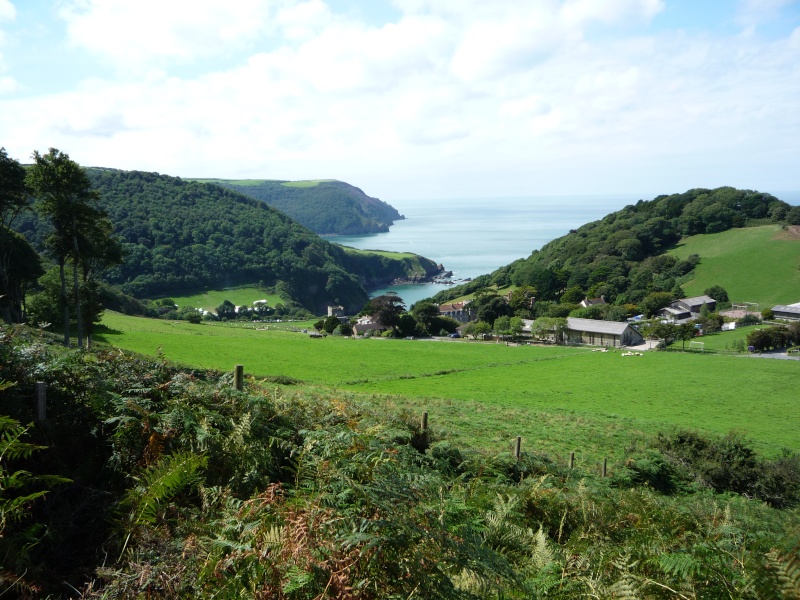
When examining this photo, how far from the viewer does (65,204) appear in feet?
75.5

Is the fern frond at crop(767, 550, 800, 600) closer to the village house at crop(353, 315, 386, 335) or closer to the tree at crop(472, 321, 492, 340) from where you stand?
the village house at crop(353, 315, 386, 335)

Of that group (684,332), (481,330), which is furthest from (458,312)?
(684,332)

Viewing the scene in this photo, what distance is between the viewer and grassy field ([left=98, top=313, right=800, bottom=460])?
69.9 ft

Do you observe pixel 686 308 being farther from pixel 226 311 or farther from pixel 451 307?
pixel 226 311

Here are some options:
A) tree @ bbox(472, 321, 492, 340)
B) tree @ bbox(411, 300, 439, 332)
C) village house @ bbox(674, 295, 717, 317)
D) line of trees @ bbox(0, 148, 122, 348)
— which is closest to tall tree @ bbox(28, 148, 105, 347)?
line of trees @ bbox(0, 148, 122, 348)

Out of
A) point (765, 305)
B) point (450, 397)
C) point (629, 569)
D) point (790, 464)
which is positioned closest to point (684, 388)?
point (450, 397)

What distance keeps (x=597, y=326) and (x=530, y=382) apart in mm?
33633

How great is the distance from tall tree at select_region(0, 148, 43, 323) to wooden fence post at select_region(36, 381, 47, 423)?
52.2ft

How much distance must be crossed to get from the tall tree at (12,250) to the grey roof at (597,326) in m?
57.3

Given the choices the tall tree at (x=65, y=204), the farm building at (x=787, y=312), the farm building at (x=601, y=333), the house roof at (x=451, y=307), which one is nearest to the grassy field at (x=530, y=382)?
the tall tree at (x=65, y=204)

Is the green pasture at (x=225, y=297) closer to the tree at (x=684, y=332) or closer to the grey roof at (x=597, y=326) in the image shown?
the grey roof at (x=597, y=326)

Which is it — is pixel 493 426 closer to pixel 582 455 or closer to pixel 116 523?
pixel 582 455

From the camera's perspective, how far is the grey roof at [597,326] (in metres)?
62.8

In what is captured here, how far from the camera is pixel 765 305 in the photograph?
79188 millimetres
